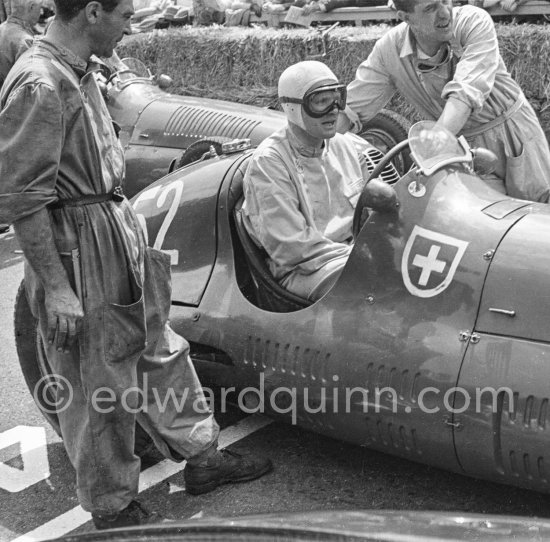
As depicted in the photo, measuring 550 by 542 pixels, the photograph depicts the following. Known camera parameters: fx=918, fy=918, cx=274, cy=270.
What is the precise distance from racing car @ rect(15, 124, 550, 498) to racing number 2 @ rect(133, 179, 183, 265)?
15cm

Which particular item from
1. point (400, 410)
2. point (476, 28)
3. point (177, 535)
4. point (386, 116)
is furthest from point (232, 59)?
point (177, 535)

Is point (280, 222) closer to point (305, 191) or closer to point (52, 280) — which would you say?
point (305, 191)

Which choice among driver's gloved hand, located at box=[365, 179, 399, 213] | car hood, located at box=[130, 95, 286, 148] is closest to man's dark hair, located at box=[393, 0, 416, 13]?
driver's gloved hand, located at box=[365, 179, 399, 213]

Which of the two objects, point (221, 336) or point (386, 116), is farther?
point (386, 116)

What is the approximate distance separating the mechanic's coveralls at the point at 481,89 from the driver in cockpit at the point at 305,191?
2.07ft

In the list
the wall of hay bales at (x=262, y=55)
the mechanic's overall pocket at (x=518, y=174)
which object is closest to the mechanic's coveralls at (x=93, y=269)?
the mechanic's overall pocket at (x=518, y=174)

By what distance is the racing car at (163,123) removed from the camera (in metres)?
6.52

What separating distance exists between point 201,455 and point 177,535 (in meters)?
1.58

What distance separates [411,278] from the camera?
10.5 ft

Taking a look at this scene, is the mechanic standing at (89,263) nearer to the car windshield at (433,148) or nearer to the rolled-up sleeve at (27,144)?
the rolled-up sleeve at (27,144)

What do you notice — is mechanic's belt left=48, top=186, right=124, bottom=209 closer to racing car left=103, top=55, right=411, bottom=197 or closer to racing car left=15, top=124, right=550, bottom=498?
racing car left=15, top=124, right=550, bottom=498

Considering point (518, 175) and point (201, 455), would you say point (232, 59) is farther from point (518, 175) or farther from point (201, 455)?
point (201, 455)

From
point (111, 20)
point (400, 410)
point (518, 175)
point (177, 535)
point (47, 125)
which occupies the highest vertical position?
point (111, 20)

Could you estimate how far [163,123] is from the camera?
6734 mm
